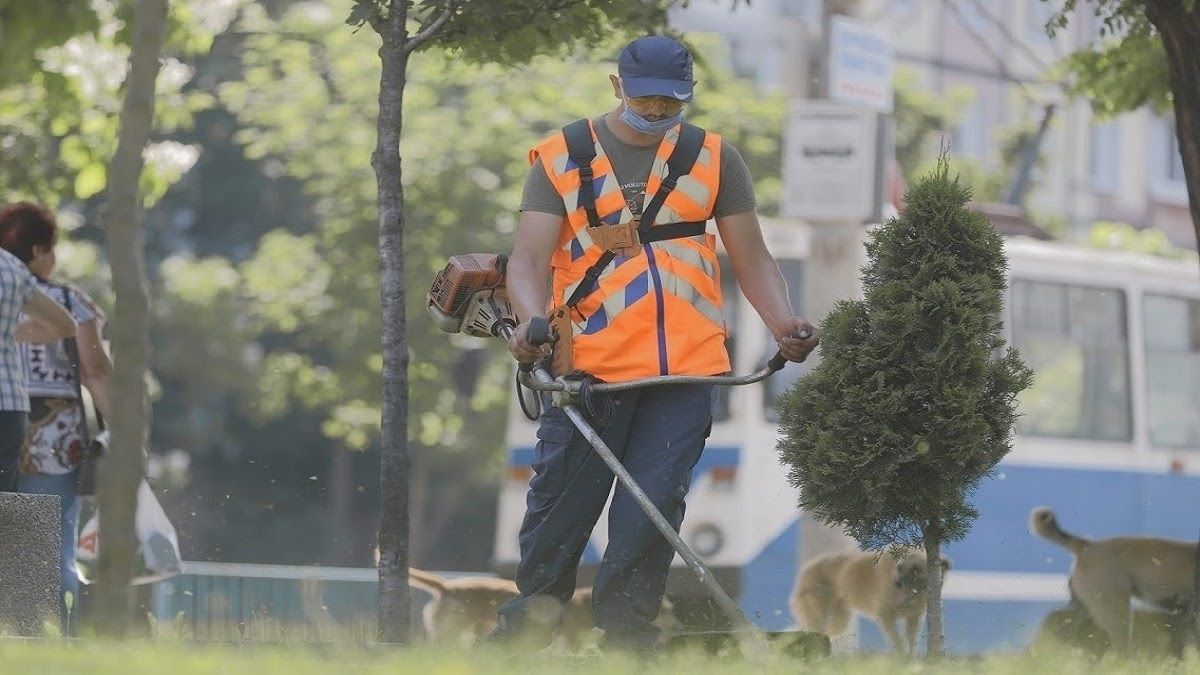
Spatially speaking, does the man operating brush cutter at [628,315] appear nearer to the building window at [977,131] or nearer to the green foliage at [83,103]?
the green foliage at [83,103]

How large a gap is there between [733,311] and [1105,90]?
7142 mm

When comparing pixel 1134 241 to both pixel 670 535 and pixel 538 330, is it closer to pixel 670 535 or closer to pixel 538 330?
pixel 538 330

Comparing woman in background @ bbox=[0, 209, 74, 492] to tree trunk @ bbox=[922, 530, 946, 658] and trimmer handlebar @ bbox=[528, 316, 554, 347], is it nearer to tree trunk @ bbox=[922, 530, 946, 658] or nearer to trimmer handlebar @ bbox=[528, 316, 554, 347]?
trimmer handlebar @ bbox=[528, 316, 554, 347]

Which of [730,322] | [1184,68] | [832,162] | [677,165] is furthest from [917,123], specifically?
[677,165]

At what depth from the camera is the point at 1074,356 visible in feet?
63.6

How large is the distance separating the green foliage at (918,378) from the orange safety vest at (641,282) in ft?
3.01

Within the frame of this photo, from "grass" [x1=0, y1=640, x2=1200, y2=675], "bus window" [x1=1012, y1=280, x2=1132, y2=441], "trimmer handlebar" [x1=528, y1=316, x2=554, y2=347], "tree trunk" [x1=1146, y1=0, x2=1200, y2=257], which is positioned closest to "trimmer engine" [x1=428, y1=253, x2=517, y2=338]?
"trimmer handlebar" [x1=528, y1=316, x2=554, y2=347]

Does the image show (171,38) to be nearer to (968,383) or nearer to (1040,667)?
(968,383)

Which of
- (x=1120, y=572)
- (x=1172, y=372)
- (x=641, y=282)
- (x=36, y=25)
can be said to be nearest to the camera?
(x=641, y=282)

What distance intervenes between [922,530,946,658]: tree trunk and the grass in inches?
38.7

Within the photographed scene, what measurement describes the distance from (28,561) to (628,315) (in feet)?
7.31

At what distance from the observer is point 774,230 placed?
18.8 metres

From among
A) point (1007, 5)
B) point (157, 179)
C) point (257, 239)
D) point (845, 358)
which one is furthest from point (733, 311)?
point (1007, 5)

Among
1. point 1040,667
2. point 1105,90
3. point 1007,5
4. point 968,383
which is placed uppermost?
point 1007,5
